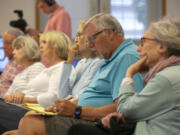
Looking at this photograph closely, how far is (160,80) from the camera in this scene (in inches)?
52.8

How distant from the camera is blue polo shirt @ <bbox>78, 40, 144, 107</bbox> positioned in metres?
1.75

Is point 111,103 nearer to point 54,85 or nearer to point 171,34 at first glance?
point 171,34

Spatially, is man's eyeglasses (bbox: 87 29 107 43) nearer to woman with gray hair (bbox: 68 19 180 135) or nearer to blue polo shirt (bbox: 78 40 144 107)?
blue polo shirt (bbox: 78 40 144 107)

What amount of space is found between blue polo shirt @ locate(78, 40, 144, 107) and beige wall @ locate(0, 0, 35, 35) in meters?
3.84

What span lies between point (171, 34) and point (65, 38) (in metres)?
1.50

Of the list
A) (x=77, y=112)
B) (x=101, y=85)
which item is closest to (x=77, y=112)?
(x=77, y=112)

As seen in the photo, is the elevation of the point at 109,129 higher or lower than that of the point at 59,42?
lower

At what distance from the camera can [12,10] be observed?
5586mm

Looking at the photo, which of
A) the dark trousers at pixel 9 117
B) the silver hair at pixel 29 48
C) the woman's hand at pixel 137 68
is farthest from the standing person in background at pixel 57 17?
the woman's hand at pixel 137 68

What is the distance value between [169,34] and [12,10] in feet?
14.9

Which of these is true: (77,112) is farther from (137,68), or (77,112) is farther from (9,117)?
(9,117)

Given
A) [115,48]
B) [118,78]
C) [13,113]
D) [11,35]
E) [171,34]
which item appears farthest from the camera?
[11,35]

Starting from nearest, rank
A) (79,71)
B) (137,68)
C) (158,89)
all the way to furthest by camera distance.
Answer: (158,89)
(137,68)
(79,71)

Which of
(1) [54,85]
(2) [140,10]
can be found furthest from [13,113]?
(2) [140,10]
